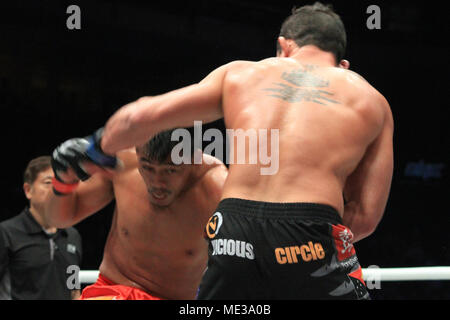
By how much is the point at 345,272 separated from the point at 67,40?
4.62 meters

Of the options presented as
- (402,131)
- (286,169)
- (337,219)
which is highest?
(286,169)

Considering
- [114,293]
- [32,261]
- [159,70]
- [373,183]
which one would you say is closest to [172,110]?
[373,183]

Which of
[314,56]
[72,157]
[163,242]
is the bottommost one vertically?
[163,242]

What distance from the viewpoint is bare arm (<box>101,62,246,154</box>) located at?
1311mm

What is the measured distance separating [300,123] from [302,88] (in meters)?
0.12

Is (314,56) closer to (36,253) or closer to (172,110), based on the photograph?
(172,110)

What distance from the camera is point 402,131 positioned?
584 cm

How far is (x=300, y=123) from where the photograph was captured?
1262mm

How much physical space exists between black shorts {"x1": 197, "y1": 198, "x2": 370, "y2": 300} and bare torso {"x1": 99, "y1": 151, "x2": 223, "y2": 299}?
1.89 ft

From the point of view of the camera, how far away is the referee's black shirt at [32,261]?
2.68 m

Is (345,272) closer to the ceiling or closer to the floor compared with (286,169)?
closer to the floor

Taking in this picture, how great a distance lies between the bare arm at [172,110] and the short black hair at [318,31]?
0.28 metres
